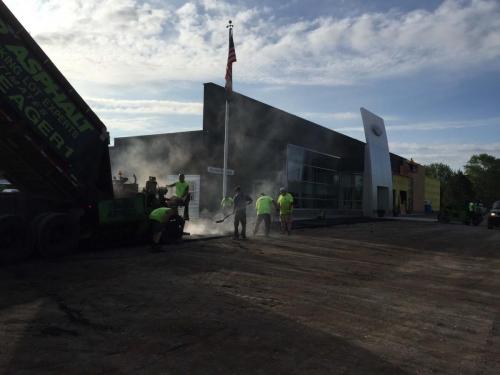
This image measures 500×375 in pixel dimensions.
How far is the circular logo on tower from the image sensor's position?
120 feet

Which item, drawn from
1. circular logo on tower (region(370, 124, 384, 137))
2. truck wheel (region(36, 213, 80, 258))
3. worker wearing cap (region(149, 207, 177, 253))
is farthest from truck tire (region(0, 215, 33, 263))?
circular logo on tower (region(370, 124, 384, 137))

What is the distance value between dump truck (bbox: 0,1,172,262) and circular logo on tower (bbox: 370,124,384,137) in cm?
2990

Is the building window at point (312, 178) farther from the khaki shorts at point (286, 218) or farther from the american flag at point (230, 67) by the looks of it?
the khaki shorts at point (286, 218)

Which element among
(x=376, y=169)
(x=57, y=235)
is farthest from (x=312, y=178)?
(x=57, y=235)

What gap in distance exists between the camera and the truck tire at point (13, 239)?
25.3ft

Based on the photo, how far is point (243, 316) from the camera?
5016mm

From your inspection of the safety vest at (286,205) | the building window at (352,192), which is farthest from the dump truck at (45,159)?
the building window at (352,192)

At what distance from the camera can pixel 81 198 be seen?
362 inches

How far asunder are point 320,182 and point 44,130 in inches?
1029

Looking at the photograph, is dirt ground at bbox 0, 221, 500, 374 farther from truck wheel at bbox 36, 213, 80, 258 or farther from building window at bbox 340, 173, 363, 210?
building window at bbox 340, 173, 363, 210

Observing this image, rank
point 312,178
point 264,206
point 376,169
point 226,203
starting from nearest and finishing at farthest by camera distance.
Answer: point 264,206
point 226,203
point 312,178
point 376,169

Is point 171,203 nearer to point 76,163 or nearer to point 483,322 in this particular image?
point 76,163

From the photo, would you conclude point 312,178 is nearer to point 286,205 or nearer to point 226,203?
point 226,203

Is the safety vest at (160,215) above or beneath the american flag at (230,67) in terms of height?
beneath
